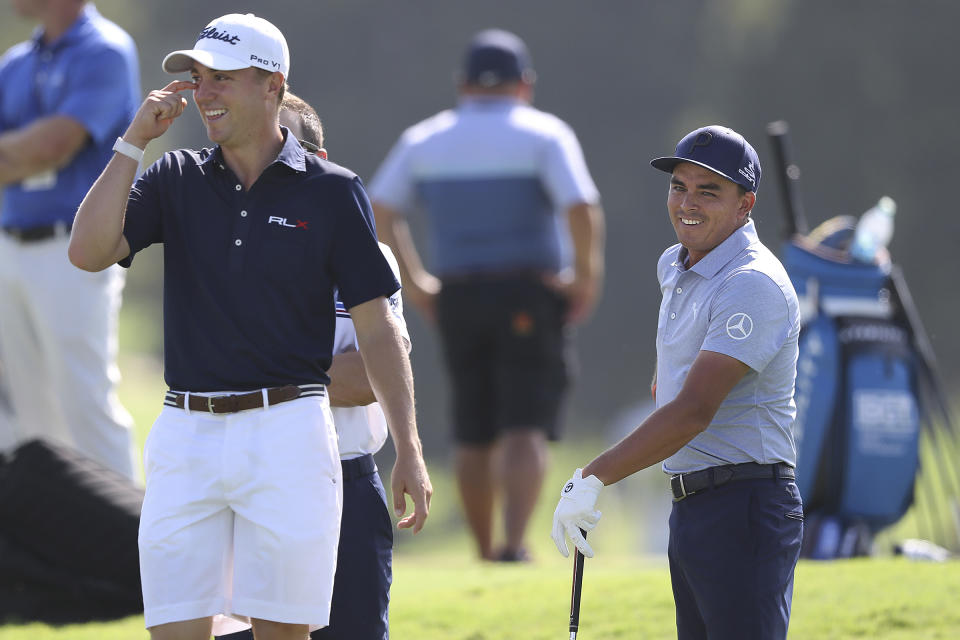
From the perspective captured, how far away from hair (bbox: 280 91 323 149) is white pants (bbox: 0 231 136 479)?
2788 millimetres

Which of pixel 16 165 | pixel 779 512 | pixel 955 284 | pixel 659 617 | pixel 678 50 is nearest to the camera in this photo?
pixel 779 512

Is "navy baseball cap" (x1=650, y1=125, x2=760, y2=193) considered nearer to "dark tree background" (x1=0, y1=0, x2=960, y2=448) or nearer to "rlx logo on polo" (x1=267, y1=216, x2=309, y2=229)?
"rlx logo on polo" (x1=267, y1=216, x2=309, y2=229)

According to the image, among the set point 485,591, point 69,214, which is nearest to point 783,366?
point 485,591

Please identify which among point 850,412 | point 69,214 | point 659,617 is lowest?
point 659,617

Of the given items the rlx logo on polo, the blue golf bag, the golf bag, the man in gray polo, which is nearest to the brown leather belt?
the rlx logo on polo

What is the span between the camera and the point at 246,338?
13.3 ft

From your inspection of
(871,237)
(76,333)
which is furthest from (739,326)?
(76,333)

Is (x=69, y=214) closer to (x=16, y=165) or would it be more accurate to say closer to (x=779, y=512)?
(x=16, y=165)

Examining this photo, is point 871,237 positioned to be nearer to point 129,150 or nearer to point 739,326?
point 739,326

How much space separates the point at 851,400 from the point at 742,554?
364cm

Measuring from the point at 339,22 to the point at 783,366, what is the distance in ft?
120

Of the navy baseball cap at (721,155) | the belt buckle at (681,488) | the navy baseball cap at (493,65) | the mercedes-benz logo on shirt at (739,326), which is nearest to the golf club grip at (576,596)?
the belt buckle at (681,488)

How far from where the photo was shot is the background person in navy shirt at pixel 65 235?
7.30 meters

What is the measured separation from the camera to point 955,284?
26344mm
